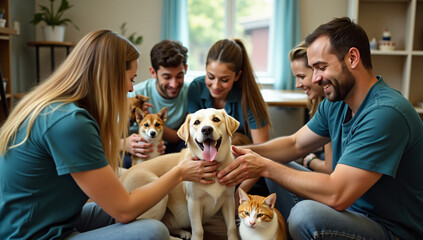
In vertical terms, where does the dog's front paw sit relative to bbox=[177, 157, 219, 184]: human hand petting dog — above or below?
A: below

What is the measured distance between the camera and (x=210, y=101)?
8.36 feet

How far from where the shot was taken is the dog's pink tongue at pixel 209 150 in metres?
1.61

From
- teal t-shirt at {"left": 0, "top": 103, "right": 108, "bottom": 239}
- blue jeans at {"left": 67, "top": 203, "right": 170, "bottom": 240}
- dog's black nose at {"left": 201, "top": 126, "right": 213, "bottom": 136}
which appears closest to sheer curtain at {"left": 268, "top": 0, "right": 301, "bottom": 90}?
dog's black nose at {"left": 201, "top": 126, "right": 213, "bottom": 136}

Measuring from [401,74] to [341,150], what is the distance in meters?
3.22

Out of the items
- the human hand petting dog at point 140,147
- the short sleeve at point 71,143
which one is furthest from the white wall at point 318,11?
the short sleeve at point 71,143

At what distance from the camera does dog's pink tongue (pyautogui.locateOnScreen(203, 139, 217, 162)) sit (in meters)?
1.61

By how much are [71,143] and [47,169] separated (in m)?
0.16

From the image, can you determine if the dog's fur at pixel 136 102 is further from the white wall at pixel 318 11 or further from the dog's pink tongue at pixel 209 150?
the white wall at pixel 318 11

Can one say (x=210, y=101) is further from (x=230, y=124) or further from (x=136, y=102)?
(x=230, y=124)

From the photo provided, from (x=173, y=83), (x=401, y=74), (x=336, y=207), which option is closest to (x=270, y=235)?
(x=336, y=207)

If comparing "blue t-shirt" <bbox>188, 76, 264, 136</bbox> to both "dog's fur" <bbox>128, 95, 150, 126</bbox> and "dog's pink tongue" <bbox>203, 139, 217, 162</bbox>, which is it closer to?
"dog's fur" <bbox>128, 95, 150, 126</bbox>

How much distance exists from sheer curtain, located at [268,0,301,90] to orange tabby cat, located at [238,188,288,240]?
3198mm

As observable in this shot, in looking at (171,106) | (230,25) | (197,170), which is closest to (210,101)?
(171,106)

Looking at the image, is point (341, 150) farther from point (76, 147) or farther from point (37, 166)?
point (37, 166)
